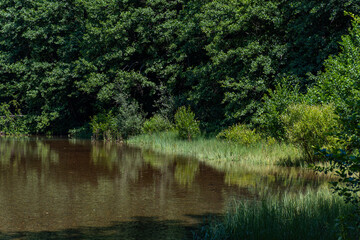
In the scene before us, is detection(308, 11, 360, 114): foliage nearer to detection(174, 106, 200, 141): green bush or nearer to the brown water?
the brown water

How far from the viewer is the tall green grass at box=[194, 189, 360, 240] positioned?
676 cm

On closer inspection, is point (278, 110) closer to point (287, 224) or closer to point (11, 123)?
point (287, 224)

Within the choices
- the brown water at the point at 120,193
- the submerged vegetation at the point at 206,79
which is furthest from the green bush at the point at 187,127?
the brown water at the point at 120,193

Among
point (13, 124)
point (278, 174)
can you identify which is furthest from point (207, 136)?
point (13, 124)

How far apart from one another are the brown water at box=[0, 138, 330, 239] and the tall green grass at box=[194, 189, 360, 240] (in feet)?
2.49

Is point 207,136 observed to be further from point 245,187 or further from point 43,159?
point 245,187

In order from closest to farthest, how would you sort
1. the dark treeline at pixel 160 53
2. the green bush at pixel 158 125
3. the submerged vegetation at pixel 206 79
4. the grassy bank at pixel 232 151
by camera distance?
the submerged vegetation at pixel 206 79
the grassy bank at pixel 232 151
the dark treeline at pixel 160 53
the green bush at pixel 158 125

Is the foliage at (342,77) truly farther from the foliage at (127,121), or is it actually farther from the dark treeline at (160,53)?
the foliage at (127,121)

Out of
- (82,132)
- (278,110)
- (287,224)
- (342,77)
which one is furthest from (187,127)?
(287,224)

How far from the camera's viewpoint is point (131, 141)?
1152 inches

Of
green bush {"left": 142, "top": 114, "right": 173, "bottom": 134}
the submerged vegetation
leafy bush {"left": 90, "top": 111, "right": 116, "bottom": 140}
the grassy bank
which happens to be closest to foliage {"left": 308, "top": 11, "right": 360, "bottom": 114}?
the submerged vegetation

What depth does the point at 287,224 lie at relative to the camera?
283 inches

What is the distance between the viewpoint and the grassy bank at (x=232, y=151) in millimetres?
16547

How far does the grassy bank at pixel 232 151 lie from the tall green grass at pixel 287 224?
7.83 m
